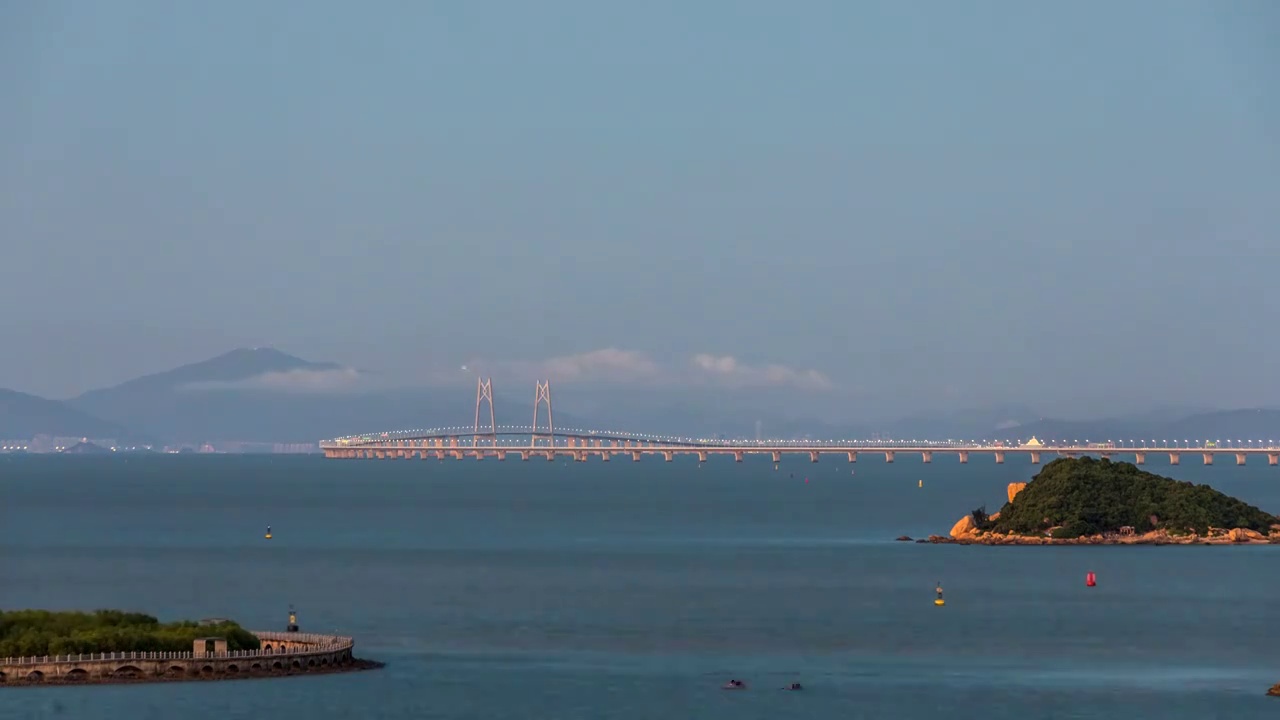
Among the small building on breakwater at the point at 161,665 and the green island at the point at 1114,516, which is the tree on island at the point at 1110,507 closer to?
the green island at the point at 1114,516

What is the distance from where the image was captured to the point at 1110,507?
13600 centimetres

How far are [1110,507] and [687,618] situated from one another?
175 feet

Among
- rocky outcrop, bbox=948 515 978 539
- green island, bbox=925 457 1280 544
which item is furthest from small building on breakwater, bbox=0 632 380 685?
rocky outcrop, bbox=948 515 978 539

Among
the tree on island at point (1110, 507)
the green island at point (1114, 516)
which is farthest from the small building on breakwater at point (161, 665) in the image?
the tree on island at point (1110, 507)

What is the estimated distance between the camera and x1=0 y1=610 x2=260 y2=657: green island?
66250 millimetres

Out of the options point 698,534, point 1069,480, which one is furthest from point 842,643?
point 698,534

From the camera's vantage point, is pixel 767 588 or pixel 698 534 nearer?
pixel 767 588

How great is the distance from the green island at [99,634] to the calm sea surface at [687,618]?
275 cm

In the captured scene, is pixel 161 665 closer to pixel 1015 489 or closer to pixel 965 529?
pixel 965 529

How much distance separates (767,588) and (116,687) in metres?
48.2

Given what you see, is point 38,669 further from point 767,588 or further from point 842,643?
point 767,588

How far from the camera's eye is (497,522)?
177375mm

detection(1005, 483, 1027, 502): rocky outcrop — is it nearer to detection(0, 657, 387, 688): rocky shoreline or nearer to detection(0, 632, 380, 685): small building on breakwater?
detection(0, 632, 380, 685): small building on breakwater

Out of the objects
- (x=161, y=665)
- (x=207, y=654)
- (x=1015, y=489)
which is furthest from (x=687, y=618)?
(x=1015, y=489)
